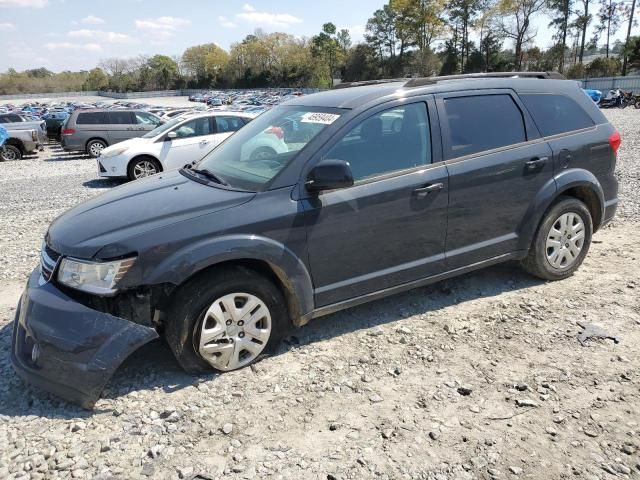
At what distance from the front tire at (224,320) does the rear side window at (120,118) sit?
15658mm

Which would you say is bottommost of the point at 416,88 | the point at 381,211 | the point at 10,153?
the point at 10,153

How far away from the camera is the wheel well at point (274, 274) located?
3.20 meters

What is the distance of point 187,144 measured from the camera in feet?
36.8

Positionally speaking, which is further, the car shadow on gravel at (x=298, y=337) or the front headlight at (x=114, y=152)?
the front headlight at (x=114, y=152)

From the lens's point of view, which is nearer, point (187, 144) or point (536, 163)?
point (536, 163)

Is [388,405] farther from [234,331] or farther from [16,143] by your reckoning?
[16,143]

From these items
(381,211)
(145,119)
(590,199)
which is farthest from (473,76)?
(145,119)

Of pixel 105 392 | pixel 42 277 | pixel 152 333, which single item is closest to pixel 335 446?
pixel 152 333

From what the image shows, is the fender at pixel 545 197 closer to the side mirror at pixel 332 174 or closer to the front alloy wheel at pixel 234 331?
the side mirror at pixel 332 174

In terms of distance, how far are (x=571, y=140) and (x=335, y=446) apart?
340cm

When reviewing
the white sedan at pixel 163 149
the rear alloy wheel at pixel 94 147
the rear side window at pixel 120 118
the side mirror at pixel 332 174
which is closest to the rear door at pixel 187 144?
the white sedan at pixel 163 149

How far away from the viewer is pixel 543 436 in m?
2.69

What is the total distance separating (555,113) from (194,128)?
8.61 meters

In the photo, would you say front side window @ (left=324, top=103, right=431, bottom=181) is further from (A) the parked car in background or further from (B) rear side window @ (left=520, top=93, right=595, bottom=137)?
(A) the parked car in background
